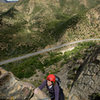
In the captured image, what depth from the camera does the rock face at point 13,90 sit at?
21.2 feet

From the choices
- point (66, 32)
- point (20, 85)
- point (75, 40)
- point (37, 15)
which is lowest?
point (75, 40)

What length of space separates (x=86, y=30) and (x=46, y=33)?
127 feet

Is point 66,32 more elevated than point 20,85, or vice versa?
point 20,85

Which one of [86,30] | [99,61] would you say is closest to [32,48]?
[86,30]

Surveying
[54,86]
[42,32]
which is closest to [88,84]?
[54,86]

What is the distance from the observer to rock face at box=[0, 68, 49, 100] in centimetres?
646

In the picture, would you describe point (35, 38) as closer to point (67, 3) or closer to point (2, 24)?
point (2, 24)

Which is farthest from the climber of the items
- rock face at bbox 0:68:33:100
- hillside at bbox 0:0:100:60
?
hillside at bbox 0:0:100:60

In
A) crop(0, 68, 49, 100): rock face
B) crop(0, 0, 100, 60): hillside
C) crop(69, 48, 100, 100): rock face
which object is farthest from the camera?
crop(0, 0, 100, 60): hillside

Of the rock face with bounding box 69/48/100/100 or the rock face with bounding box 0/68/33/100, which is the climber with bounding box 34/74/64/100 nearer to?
the rock face with bounding box 0/68/33/100

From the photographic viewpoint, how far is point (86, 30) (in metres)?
86.1

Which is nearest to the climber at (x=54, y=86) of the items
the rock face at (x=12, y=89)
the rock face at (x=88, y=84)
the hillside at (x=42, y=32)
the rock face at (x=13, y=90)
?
the rock face at (x=13, y=90)

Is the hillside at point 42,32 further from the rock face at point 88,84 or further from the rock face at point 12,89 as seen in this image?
the rock face at point 12,89

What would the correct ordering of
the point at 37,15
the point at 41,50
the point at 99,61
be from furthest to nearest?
the point at 37,15, the point at 41,50, the point at 99,61
